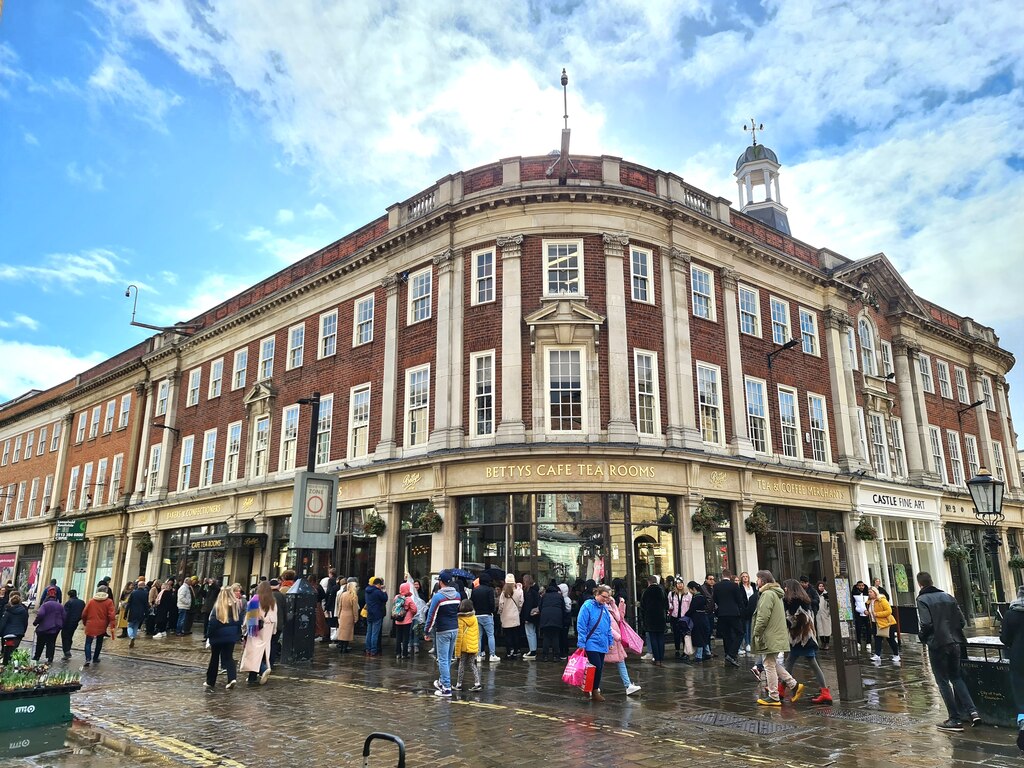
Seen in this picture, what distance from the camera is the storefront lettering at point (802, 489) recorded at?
24.0 meters

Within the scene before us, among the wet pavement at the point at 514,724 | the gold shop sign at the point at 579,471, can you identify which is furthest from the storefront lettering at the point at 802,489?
the wet pavement at the point at 514,724

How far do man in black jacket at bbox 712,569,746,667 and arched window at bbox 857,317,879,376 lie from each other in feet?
58.9

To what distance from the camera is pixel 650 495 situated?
20.9 m

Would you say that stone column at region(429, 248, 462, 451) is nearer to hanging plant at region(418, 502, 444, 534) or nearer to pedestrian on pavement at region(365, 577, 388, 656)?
hanging plant at region(418, 502, 444, 534)

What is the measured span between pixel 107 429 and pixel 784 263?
1471 inches

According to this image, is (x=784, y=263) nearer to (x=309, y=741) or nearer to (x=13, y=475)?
(x=309, y=741)

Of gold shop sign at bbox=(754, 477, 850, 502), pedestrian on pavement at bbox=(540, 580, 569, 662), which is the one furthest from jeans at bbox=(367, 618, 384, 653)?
gold shop sign at bbox=(754, 477, 850, 502)

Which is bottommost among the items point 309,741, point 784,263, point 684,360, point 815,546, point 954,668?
point 309,741

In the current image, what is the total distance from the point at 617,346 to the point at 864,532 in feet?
Answer: 40.3

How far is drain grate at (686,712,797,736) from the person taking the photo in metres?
9.20

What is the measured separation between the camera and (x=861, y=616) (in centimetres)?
1869

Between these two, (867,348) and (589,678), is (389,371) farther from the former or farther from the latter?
(867,348)

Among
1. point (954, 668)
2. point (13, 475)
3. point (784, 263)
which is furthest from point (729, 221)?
point (13, 475)

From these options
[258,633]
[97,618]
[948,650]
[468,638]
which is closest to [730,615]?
[468,638]
